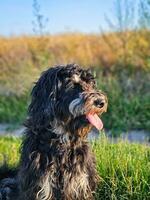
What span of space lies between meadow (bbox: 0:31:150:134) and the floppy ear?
18.6 feet

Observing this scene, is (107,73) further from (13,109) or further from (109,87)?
(13,109)

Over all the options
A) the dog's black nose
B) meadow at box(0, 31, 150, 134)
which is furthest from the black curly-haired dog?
Answer: meadow at box(0, 31, 150, 134)

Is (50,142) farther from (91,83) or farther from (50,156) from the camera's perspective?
(91,83)

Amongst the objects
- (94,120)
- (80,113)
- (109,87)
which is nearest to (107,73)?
(109,87)

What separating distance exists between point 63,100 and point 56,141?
1.30 feet

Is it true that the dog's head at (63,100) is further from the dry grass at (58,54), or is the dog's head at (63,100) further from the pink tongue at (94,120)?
the dry grass at (58,54)

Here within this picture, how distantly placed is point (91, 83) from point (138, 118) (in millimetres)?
6247

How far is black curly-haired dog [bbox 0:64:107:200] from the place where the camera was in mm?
5820

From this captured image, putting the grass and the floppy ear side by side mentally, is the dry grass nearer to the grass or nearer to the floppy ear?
the grass

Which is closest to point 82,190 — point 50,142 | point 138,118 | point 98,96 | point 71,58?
point 50,142

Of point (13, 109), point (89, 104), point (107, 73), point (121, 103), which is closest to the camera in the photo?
point (89, 104)

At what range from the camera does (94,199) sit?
636 cm

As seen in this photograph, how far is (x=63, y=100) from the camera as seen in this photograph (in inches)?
228

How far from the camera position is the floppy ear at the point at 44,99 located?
5.83 meters
